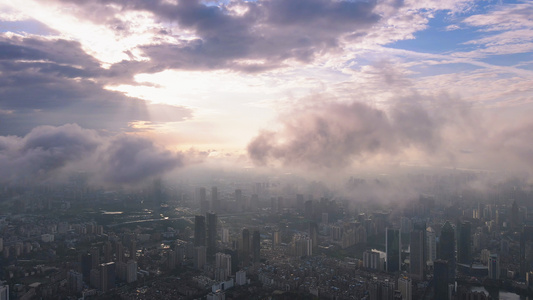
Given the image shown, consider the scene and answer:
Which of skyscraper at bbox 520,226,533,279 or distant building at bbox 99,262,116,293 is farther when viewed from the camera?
skyscraper at bbox 520,226,533,279

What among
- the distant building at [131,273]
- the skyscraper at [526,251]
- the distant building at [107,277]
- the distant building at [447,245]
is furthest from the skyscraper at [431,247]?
the distant building at [107,277]

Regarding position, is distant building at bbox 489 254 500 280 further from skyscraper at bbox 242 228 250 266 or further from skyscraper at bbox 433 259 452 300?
skyscraper at bbox 242 228 250 266

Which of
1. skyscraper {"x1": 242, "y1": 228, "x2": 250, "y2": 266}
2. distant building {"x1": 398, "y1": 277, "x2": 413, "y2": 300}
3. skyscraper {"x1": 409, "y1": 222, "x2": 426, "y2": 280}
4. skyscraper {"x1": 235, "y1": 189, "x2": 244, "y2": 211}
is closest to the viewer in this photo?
distant building {"x1": 398, "y1": 277, "x2": 413, "y2": 300}

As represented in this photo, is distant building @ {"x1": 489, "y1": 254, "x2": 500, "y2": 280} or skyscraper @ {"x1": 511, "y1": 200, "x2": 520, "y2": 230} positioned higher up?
skyscraper @ {"x1": 511, "y1": 200, "x2": 520, "y2": 230}

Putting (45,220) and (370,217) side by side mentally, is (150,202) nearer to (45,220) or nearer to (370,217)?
(45,220)

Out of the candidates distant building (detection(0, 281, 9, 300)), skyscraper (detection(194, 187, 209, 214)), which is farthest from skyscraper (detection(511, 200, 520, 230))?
distant building (detection(0, 281, 9, 300))

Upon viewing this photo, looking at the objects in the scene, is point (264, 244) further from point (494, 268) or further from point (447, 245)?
point (494, 268)
